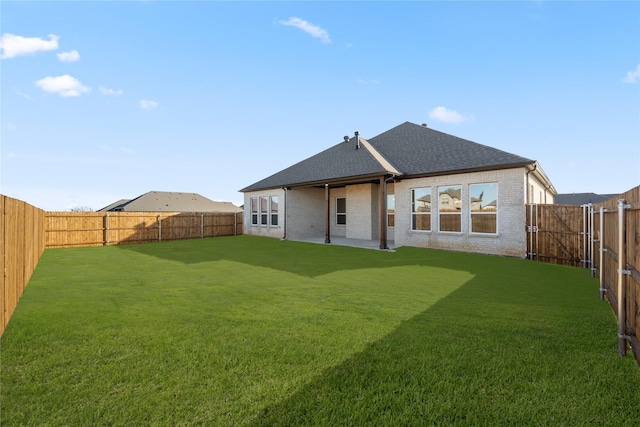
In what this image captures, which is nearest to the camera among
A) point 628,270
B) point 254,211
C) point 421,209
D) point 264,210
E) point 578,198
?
point 628,270

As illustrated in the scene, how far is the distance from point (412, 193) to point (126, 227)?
1679 centimetres

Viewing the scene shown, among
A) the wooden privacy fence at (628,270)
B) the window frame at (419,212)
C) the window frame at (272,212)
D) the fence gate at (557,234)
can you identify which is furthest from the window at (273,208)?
the wooden privacy fence at (628,270)

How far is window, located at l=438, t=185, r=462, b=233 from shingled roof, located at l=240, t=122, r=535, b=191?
84 centimetres

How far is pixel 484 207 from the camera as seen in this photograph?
39.9 feet

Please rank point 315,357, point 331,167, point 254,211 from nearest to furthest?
point 315,357
point 331,167
point 254,211

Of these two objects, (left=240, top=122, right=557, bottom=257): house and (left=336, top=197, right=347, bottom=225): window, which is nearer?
(left=240, top=122, right=557, bottom=257): house

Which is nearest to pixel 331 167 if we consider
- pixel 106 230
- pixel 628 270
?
pixel 106 230

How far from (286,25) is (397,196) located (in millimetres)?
9037

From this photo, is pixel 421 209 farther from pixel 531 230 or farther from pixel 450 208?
pixel 531 230

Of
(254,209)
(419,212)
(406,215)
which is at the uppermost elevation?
(254,209)

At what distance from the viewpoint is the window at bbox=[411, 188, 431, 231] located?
1377 centimetres

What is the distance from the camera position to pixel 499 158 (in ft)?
39.0

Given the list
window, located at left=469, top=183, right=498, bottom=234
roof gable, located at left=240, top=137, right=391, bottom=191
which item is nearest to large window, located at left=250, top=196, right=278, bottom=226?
roof gable, located at left=240, top=137, right=391, bottom=191

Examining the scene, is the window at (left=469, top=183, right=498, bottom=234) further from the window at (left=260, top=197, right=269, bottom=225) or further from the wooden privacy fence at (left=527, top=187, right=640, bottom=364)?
the window at (left=260, top=197, right=269, bottom=225)
